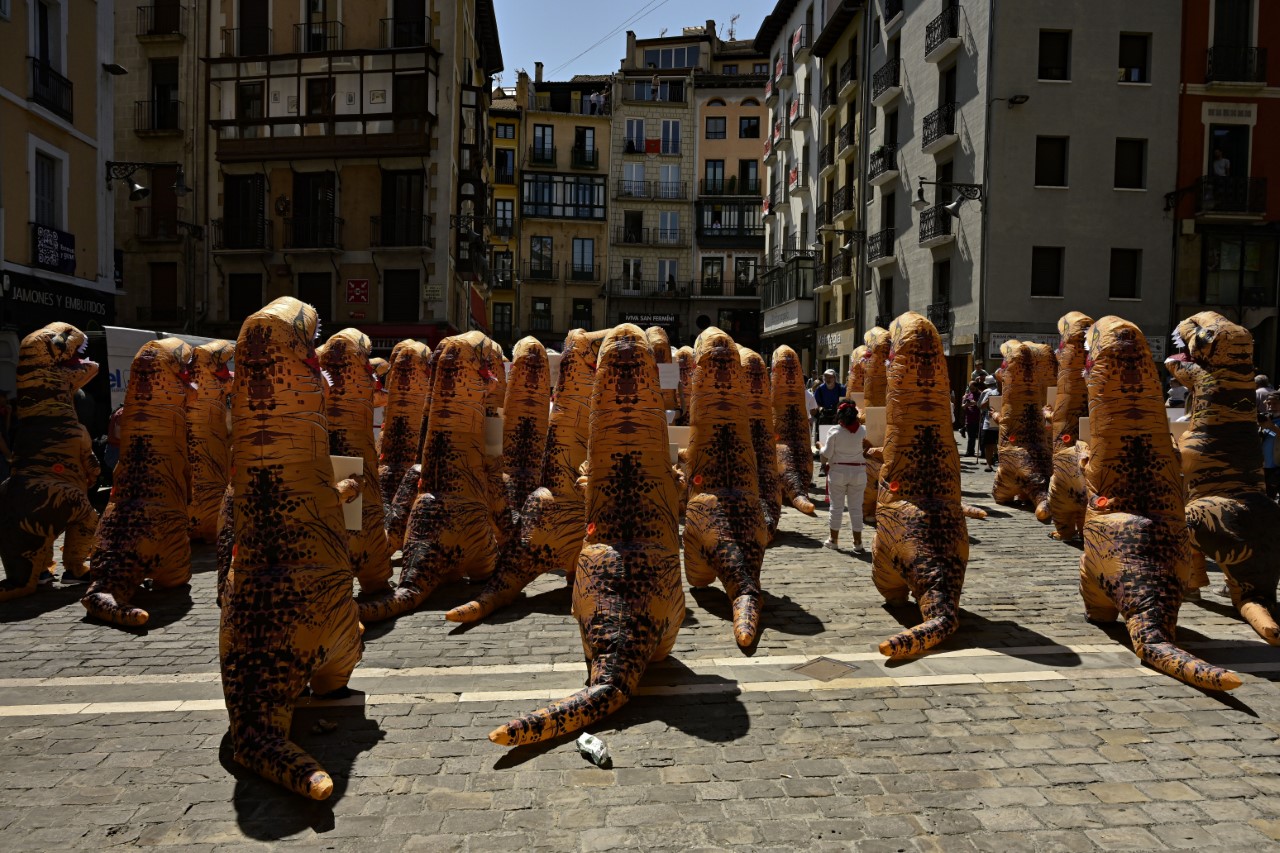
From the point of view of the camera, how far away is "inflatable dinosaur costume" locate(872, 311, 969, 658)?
20.9 feet

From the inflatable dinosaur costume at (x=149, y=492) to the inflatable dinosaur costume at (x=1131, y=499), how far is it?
285 inches

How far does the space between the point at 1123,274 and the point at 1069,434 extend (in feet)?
48.2

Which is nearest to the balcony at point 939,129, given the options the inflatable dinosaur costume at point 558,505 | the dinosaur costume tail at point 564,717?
the inflatable dinosaur costume at point 558,505

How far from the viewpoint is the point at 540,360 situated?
8.48m

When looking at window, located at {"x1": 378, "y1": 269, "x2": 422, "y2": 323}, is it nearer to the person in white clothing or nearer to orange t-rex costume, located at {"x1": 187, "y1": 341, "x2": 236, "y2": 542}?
orange t-rex costume, located at {"x1": 187, "y1": 341, "x2": 236, "y2": 542}

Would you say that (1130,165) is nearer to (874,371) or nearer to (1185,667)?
(874,371)

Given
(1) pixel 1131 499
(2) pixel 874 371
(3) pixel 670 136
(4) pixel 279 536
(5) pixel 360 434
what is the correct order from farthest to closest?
(3) pixel 670 136, (2) pixel 874 371, (5) pixel 360 434, (1) pixel 1131 499, (4) pixel 279 536

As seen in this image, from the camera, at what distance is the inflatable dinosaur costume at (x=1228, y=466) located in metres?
6.41

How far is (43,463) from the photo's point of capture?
292 inches

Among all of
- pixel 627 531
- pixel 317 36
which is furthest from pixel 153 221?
pixel 627 531

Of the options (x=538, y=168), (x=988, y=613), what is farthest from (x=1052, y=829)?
(x=538, y=168)

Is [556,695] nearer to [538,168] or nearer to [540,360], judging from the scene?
[540,360]

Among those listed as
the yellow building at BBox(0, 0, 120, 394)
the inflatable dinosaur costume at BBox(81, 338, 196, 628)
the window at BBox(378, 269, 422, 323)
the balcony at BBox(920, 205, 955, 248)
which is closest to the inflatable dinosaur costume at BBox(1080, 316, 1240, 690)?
the inflatable dinosaur costume at BBox(81, 338, 196, 628)

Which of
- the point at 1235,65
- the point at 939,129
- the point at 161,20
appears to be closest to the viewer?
the point at 1235,65
